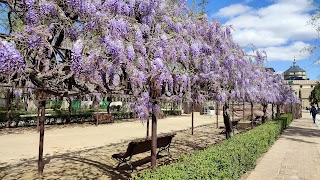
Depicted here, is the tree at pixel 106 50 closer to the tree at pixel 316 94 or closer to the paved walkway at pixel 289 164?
the paved walkway at pixel 289 164

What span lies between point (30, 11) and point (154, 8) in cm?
319

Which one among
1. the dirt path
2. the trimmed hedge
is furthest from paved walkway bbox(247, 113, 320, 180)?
the dirt path

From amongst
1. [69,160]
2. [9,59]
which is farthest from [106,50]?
[69,160]

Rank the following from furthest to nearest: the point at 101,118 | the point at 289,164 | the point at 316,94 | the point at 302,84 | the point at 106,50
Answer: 1. the point at 302,84
2. the point at 316,94
3. the point at 101,118
4. the point at 289,164
5. the point at 106,50

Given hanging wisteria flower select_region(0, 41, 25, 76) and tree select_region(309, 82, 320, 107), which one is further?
tree select_region(309, 82, 320, 107)

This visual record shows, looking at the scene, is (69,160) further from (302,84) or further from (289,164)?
(302,84)

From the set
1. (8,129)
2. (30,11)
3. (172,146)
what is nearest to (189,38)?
(30,11)

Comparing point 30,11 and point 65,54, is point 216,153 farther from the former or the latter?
point 30,11

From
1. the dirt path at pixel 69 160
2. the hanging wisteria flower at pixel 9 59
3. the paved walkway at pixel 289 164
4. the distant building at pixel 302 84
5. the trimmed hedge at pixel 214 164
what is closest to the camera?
the hanging wisteria flower at pixel 9 59

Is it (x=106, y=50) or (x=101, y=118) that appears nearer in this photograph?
(x=106, y=50)

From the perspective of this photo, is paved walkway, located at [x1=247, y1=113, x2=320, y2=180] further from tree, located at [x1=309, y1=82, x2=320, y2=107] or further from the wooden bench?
tree, located at [x1=309, y1=82, x2=320, y2=107]

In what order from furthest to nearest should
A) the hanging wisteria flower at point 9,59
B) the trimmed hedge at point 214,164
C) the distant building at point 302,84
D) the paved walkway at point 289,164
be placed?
the distant building at point 302,84 → the paved walkway at point 289,164 → the trimmed hedge at point 214,164 → the hanging wisteria flower at point 9,59

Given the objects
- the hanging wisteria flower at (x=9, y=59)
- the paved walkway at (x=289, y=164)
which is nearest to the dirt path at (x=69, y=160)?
the paved walkway at (x=289, y=164)

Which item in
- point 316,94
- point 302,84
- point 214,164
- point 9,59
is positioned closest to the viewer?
point 9,59
